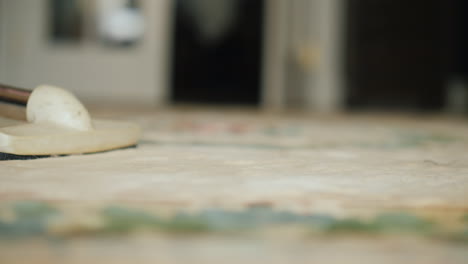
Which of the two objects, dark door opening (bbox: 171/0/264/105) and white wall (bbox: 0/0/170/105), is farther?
dark door opening (bbox: 171/0/264/105)

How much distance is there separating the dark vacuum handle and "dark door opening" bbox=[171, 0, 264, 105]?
3203mm

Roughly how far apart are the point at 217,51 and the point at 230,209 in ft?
13.0

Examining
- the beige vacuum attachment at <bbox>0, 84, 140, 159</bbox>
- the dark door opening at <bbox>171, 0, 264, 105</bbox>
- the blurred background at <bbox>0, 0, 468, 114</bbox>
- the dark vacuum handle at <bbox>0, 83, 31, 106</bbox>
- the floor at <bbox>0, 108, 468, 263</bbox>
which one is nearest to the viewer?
the floor at <bbox>0, 108, 468, 263</bbox>

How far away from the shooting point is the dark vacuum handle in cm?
99

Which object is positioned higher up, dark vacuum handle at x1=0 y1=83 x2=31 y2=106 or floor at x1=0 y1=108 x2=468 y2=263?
dark vacuum handle at x1=0 y1=83 x2=31 y2=106

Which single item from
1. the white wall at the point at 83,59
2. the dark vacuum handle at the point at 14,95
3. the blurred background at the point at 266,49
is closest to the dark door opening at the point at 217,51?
the blurred background at the point at 266,49

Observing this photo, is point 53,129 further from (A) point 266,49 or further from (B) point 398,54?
(B) point 398,54

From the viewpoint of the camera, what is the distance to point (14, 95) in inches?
39.7

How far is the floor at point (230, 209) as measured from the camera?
15.8 inches

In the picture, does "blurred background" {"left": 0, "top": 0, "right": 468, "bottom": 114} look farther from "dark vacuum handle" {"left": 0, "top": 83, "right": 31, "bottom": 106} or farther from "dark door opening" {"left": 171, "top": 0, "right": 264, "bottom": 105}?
"dark vacuum handle" {"left": 0, "top": 83, "right": 31, "bottom": 106}

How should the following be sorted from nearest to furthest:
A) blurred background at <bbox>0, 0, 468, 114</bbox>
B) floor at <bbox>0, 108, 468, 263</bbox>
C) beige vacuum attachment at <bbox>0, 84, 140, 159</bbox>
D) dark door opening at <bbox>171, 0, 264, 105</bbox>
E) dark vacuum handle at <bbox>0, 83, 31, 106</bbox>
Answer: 1. floor at <bbox>0, 108, 468, 263</bbox>
2. beige vacuum attachment at <bbox>0, 84, 140, 159</bbox>
3. dark vacuum handle at <bbox>0, 83, 31, 106</bbox>
4. blurred background at <bbox>0, 0, 468, 114</bbox>
5. dark door opening at <bbox>171, 0, 264, 105</bbox>

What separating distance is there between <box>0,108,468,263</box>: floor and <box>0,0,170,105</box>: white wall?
3192 millimetres

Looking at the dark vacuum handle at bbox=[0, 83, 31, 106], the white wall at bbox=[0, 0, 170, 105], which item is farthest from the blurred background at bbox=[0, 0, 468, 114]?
the dark vacuum handle at bbox=[0, 83, 31, 106]

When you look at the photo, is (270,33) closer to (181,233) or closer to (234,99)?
(234,99)
